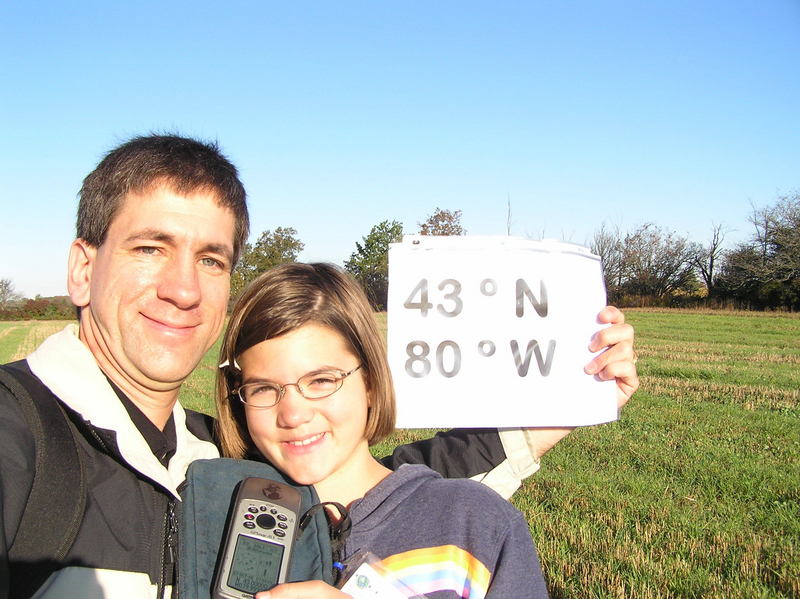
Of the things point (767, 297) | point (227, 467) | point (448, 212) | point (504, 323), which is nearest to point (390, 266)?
point (504, 323)

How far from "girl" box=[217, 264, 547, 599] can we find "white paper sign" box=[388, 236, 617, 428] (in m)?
0.15

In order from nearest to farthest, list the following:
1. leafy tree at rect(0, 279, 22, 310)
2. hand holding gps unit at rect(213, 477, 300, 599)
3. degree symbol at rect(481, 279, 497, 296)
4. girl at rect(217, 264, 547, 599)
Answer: hand holding gps unit at rect(213, 477, 300, 599)
girl at rect(217, 264, 547, 599)
degree symbol at rect(481, 279, 497, 296)
leafy tree at rect(0, 279, 22, 310)

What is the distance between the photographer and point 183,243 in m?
2.22

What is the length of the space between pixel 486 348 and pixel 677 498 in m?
4.39

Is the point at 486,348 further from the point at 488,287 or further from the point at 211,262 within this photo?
the point at 211,262

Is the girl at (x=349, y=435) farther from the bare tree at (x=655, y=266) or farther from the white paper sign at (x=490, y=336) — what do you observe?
the bare tree at (x=655, y=266)

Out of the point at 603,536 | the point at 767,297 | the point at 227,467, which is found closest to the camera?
the point at 227,467

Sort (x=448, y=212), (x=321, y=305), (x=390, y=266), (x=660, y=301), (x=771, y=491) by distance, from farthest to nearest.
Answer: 1. (x=448, y=212)
2. (x=660, y=301)
3. (x=771, y=491)
4. (x=390, y=266)
5. (x=321, y=305)

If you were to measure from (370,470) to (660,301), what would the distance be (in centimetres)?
5209

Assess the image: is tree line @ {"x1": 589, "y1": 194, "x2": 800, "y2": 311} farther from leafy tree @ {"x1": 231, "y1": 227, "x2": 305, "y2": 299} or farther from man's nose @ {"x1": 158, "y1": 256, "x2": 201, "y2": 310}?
man's nose @ {"x1": 158, "y1": 256, "x2": 201, "y2": 310}

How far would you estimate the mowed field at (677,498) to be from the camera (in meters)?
4.31

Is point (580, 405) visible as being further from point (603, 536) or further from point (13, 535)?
point (603, 536)

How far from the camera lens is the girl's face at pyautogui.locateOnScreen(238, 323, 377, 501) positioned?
2076 mm

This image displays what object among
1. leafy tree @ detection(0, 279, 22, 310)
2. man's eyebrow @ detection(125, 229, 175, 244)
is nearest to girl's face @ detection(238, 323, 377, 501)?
man's eyebrow @ detection(125, 229, 175, 244)
